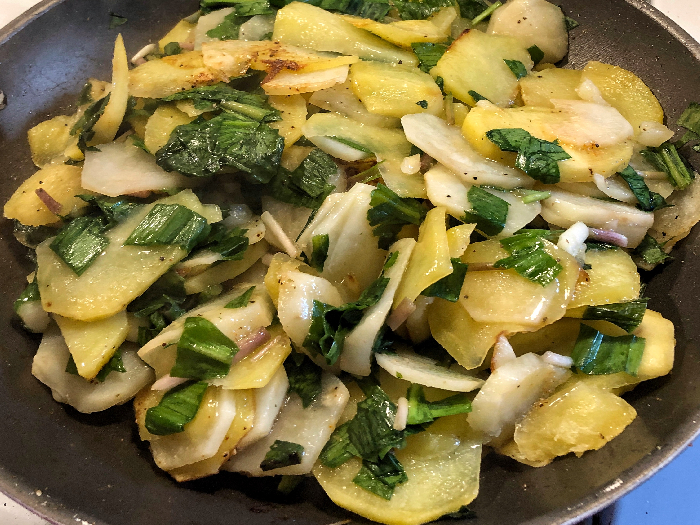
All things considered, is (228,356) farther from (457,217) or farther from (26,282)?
(26,282)

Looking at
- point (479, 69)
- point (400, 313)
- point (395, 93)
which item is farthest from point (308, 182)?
point (479, 69)

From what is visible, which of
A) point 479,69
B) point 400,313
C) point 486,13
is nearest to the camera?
point 400,313

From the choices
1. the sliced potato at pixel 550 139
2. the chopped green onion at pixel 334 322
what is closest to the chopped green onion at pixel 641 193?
the sliced potato at pixel 550 139

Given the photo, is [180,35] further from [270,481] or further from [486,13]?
[270,481]

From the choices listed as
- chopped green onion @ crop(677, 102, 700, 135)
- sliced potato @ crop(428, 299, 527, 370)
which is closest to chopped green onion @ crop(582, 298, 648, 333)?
sliced potato @ crop(428, 299, 527, 370)

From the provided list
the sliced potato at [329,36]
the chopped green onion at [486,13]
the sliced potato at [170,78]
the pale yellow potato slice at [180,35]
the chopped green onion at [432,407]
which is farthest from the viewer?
the pale yellow potato slice at [180,35]

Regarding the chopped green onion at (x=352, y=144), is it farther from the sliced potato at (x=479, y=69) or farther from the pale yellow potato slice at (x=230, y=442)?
the pale yellow potato slice at (x=230, y=442)

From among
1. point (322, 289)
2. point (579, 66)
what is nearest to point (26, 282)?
point (322, 289)

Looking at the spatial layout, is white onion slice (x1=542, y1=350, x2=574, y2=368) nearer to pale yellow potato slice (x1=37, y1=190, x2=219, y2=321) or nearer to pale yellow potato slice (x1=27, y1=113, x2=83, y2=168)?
pale yellow potato slice (x1=37, y1=190, x2=219, y2=321)
